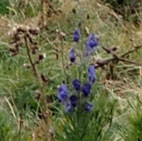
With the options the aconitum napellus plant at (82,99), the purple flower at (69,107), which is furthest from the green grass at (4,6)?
the purple flower at (69,107)

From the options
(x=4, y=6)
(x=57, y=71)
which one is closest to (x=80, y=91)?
(x=57, y=71)

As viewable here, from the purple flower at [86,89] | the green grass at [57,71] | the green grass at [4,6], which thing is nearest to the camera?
the purple flower at [86,89]

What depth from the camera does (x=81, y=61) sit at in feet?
8.55

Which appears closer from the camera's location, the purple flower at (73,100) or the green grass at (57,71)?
the purple flower at (73,100)

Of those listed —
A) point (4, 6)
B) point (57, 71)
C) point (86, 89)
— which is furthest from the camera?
point (4, 6)

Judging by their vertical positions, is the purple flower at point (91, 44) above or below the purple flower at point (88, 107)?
above

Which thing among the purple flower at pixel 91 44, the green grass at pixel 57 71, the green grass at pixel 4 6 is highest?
the green grass at pixel 4 6

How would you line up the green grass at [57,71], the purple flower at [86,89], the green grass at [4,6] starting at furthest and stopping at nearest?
the green grass at [4,6] → the green grass at [57,71] → the purple flower at [86,89]

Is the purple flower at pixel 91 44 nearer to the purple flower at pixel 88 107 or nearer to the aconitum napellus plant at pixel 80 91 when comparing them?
the aconitum napellus plant at pixel 80 91

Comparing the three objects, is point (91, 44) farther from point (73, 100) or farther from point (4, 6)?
point (4, 6)

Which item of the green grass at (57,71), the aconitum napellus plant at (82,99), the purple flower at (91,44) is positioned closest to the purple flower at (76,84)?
the aconitum napellus plant at (82,99)

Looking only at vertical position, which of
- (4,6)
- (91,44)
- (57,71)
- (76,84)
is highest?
(4,6)

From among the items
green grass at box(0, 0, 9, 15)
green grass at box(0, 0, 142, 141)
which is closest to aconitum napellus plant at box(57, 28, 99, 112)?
green grass at box(0, 0, 142, 141)

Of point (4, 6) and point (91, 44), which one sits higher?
point (4, 6)
